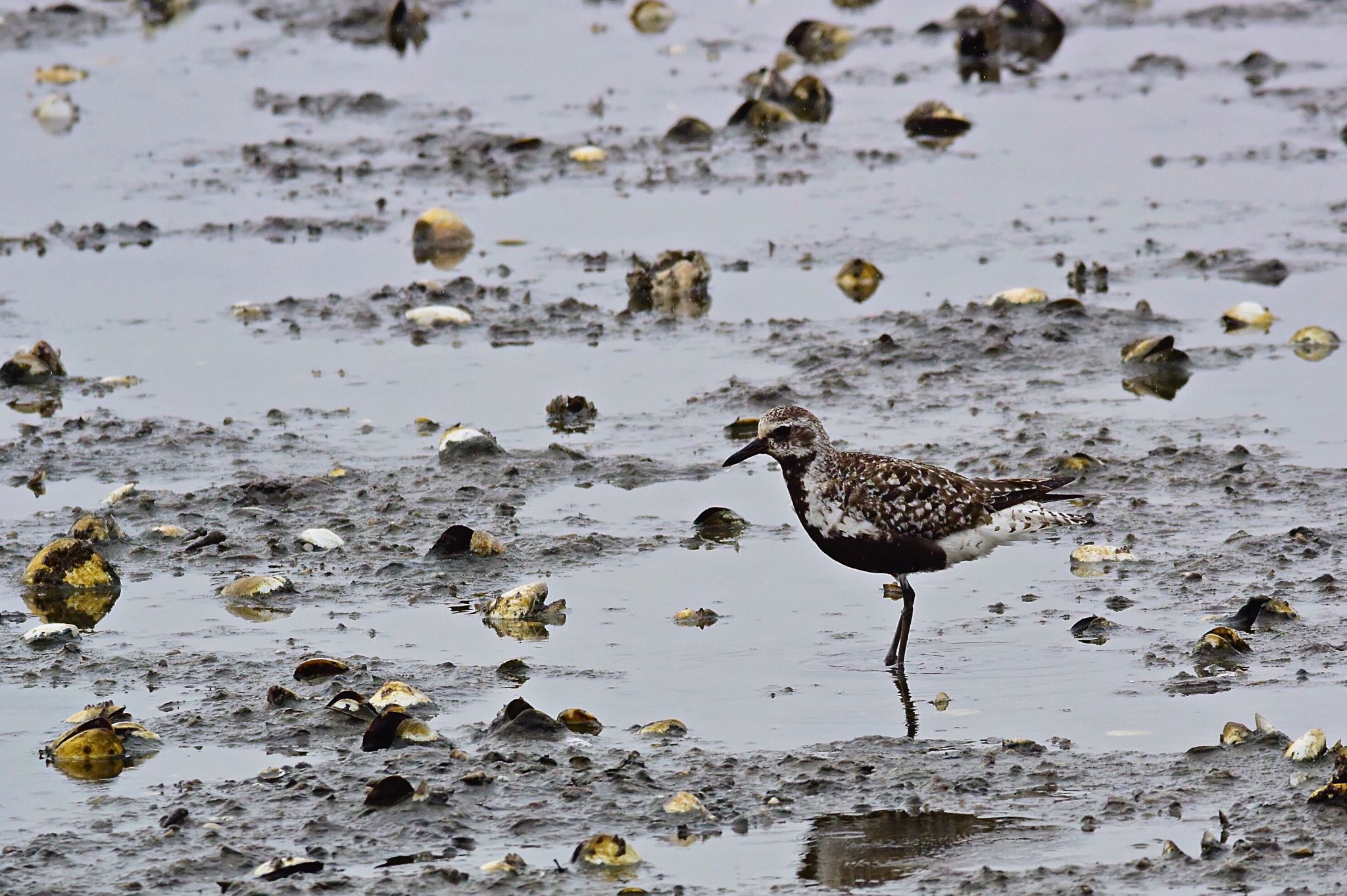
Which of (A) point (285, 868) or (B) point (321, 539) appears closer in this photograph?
(A) point (285, 868)

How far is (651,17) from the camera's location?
2483cm

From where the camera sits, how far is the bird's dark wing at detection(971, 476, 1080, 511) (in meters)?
9.18

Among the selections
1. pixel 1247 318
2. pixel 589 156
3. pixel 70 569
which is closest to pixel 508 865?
pixel 70 569

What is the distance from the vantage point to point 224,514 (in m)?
10.5

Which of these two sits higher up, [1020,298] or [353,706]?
[1020,298]

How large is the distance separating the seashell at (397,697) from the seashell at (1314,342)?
6.96 meters

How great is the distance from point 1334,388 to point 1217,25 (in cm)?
1241

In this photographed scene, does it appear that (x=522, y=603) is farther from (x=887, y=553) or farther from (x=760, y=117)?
(x=760, y=117)

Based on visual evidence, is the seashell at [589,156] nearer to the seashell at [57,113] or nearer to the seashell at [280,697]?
the seashell at [57,113]

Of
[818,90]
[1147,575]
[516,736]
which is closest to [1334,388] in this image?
[1147,575]

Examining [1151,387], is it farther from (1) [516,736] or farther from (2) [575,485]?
(1) [516,736]

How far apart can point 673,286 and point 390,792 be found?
24.9 ft

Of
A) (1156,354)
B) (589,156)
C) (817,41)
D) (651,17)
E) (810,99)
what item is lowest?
(1156,354)

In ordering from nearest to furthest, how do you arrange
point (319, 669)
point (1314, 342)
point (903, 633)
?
point (319, 669) < point (903, 633) < point (1314, 342)
